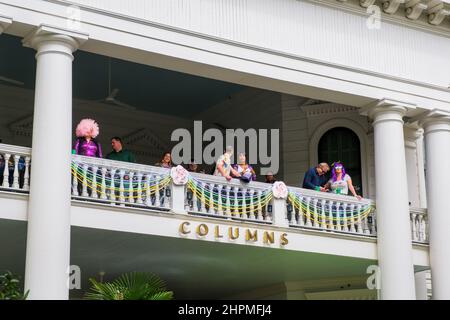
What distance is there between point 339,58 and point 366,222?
367 cm

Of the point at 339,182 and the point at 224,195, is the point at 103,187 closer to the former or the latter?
the point at 224,195

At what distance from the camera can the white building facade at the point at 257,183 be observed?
1786cm

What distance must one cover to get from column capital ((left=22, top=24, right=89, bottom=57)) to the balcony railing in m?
1.91

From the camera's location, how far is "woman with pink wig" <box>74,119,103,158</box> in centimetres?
1916

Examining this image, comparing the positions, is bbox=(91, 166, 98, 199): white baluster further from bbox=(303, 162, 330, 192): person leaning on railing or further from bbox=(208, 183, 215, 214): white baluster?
bbox=(303, 162, 330, 192): person leaning on railing

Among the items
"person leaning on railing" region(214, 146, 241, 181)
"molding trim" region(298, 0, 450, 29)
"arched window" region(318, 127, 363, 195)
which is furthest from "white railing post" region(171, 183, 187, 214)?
"arched window" region(318, 127, 363, 195)

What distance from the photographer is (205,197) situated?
20.0 meters

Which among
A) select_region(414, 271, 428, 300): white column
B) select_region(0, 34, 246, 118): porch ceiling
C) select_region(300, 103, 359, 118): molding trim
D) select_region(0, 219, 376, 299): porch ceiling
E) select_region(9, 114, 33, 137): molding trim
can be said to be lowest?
select_region(414, 271, 428, 300): white column

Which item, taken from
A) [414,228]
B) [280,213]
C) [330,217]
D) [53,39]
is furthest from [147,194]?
[414,228]

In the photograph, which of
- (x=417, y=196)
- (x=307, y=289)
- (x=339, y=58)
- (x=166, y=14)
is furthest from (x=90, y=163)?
(x=417, y=196)

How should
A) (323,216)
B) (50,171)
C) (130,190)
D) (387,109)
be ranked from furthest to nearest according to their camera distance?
(387,109)
(323,216)
(130,190)
(50,171)

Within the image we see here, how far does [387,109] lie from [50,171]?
8.31 m

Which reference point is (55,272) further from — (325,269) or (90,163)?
(325,269)

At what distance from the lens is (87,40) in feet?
60.8
